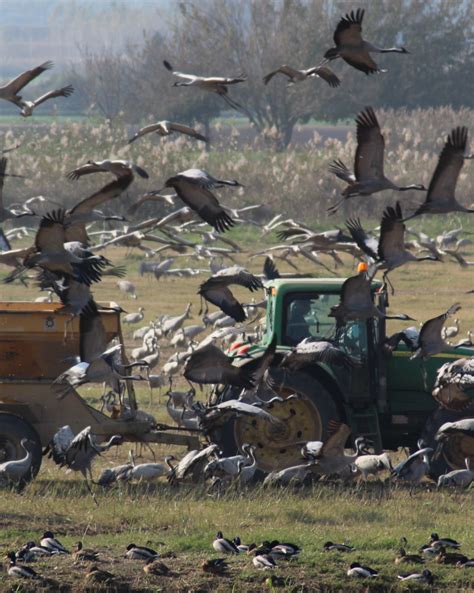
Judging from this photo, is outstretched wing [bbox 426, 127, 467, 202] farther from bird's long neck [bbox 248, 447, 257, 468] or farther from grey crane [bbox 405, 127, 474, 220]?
bird's long neck [bbox 248, 447, 257, 468]

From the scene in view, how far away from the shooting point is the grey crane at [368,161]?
41.4ft

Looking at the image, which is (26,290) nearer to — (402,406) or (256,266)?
(256,266)

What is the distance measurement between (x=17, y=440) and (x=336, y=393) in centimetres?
278

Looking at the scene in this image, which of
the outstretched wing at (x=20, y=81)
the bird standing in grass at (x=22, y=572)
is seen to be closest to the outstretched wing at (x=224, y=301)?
the outstretched wing at (x=20, y=81)

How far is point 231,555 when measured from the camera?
32.0ft

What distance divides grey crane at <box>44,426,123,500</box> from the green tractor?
1.32 meters

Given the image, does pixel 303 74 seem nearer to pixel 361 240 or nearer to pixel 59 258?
pixel 361 240

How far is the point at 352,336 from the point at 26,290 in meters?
20.3

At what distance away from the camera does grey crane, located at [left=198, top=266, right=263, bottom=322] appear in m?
13.2

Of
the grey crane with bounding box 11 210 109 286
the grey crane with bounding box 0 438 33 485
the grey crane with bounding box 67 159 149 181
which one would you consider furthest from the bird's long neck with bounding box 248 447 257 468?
the grey crane with bounding box 67 159 149 181

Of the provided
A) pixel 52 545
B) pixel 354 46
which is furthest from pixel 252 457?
pixel 354 46

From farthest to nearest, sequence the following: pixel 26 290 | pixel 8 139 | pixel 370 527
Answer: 1. pixel 8 139
2. pixel 26 290
3. pixel 370 527

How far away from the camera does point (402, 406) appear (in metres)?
13.2

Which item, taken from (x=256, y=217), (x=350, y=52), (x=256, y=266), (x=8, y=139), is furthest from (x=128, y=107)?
(x=350, y=52)
